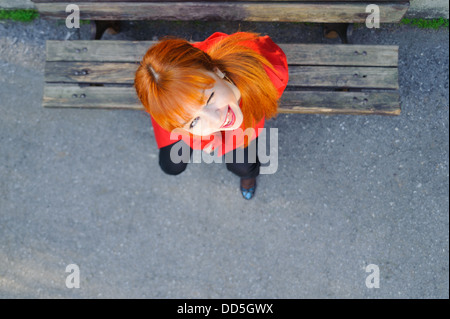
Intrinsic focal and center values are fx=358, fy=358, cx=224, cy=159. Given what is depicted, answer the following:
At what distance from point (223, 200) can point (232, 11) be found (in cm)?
136

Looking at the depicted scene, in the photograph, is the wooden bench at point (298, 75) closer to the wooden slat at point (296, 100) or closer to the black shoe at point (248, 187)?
the wooden slat at point (296, 100)

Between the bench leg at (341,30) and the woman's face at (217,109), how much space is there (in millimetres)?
1208

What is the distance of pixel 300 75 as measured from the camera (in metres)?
2.32

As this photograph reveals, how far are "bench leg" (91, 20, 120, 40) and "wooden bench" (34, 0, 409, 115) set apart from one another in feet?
0.62

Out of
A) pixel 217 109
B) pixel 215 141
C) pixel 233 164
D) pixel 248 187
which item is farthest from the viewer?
pixel 248 187

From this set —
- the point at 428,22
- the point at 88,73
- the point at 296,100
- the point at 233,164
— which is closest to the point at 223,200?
the point at 233,164

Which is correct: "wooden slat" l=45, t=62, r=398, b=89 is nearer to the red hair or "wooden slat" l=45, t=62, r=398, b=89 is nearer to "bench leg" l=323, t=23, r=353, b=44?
"bench leg" l=323, t=23, r=353, b=44

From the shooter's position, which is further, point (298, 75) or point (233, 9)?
point (298, 75)

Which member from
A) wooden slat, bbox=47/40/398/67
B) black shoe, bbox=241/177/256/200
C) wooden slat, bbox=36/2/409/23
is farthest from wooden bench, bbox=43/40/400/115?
black shoe, bbox=241/177/256/200

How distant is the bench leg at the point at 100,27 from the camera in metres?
2.49

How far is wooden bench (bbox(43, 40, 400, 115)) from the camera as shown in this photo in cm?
228

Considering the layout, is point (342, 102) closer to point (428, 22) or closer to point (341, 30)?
point (341, 30)

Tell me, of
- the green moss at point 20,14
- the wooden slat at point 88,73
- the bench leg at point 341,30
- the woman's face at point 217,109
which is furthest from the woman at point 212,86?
the green moss at point 20,14

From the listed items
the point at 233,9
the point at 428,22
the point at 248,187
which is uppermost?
the point at 428,22
